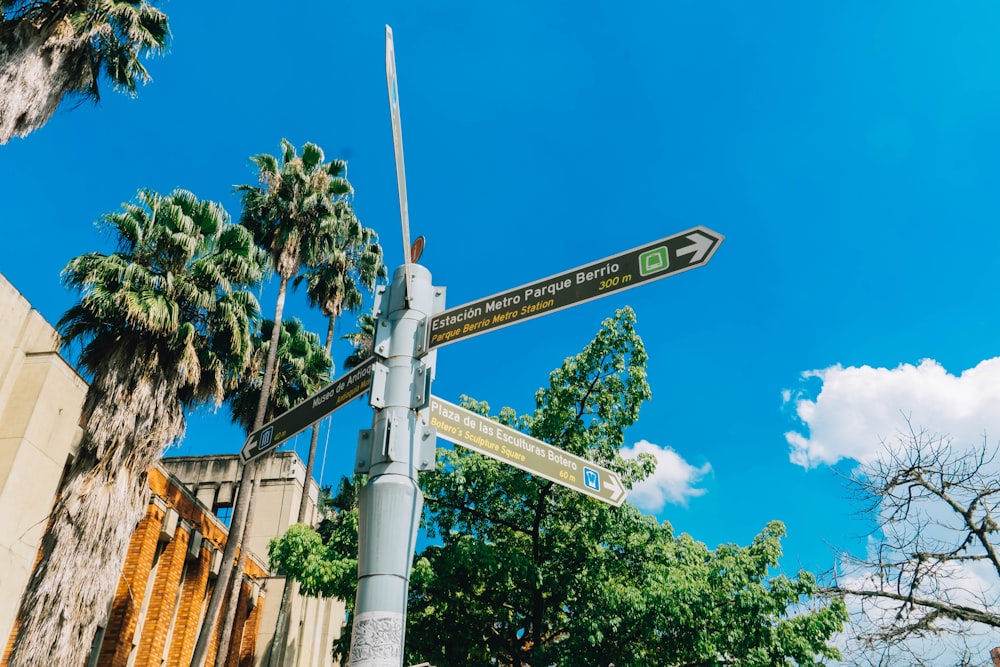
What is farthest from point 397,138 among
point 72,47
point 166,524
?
point 166,524

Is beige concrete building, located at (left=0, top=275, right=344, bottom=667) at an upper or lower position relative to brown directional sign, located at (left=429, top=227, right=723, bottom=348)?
upper

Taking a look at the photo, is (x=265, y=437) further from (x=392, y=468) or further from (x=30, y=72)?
(x=30, y=72)

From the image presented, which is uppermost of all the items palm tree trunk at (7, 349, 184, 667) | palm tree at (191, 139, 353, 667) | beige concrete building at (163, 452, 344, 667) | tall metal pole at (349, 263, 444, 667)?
palm tree at (191, 139, 353, 667)

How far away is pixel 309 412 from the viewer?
521cm

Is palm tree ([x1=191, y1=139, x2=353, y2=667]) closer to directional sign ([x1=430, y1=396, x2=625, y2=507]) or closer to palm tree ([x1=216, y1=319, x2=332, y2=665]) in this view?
palm tree ([x1=216, y1=319, x2=332, y2=665])

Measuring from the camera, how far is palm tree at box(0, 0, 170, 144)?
48.0 ft

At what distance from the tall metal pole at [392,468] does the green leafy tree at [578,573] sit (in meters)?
10.6

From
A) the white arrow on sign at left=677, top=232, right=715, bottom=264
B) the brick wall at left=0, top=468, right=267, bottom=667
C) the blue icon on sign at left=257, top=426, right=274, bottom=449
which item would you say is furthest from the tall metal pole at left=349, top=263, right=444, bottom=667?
the brick wall at left=0, top=468, right=267, bottom=667

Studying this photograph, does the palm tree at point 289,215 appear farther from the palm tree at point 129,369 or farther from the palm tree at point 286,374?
the palm tree at point 129,369

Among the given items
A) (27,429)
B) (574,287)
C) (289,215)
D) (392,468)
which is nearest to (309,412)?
(392,468)

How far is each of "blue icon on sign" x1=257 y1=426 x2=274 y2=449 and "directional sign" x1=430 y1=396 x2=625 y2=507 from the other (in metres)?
1.39

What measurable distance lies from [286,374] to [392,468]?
79.6 feet

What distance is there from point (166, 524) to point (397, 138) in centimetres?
1896

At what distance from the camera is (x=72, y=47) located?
51.2 ft
